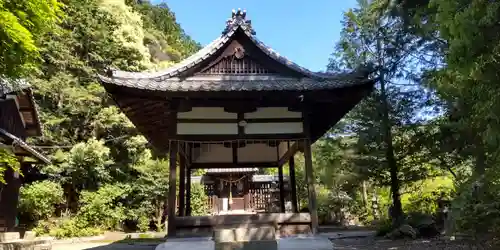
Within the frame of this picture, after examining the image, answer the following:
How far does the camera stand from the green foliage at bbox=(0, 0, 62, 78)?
562cm

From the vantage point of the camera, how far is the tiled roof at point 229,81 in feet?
24.0

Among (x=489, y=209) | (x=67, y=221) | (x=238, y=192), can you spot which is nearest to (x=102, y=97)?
(x=67, y=221)

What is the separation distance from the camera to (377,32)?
14211mm

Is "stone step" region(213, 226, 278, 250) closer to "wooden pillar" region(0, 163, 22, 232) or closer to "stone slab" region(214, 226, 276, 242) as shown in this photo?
"stone slab" region(214, 226, 276, 242)

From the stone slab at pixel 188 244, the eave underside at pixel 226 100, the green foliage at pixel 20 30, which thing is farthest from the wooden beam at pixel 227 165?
the green foliage at pixel 20 30

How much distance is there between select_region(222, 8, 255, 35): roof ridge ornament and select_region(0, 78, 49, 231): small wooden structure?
938 centimetres

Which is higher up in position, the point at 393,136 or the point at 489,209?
the point at 393,136

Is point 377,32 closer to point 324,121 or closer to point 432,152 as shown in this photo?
point 432,152

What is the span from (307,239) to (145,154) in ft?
54.7

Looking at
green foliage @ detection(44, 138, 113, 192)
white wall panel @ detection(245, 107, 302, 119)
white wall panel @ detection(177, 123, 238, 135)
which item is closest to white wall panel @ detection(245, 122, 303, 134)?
white wall panel @ detection(245, 107, 302, 119)

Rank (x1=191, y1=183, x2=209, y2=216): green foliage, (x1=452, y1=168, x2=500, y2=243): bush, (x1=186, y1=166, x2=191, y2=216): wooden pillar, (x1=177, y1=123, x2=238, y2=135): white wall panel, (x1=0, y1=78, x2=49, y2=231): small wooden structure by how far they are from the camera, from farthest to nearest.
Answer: (x1=191, y1=183, x2=209, y2=216): green foliage → (x1=0, y1=78, x2=49, y2=231): small wooden structure → (x1=186, y1=166, x2=191, y2=216): wooden pillar → (x1=177, y1=123, x2=238, y2=135): white wall panel → (x1=452, y1=168, x2=500, y2=243): bush

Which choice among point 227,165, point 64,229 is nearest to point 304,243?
point 227,165

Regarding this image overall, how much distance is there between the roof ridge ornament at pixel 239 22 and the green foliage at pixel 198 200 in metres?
14.4

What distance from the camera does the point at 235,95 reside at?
7.41 m
